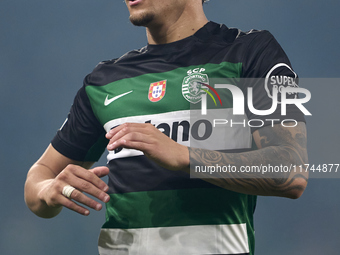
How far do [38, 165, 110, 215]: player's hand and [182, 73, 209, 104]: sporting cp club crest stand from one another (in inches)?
12.3

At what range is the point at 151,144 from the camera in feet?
3.05

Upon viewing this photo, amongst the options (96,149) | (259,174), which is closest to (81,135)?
(96,149)

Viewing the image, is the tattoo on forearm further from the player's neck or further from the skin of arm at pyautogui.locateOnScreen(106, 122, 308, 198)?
the player's neck

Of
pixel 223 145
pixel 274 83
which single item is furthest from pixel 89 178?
pixel 274 83

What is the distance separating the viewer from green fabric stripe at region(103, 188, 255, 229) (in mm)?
1108

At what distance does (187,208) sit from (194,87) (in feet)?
1.11

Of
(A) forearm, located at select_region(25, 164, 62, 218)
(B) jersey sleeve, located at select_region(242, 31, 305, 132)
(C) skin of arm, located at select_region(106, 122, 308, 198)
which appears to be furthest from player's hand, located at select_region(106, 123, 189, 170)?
(A) forearm, located at select_region(25, 164, 62, 218)

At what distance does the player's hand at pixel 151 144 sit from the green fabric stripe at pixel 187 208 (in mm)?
192

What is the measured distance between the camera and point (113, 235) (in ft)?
3.95

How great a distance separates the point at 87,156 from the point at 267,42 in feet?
2.32

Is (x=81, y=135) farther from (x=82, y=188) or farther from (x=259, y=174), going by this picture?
(x=259, y=174)

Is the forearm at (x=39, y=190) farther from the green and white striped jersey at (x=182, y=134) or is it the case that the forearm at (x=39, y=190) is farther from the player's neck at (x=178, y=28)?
the player's neck at (x=178, y=28)

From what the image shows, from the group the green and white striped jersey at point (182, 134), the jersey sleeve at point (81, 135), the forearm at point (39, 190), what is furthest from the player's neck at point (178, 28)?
the forearm at point (39, 190)

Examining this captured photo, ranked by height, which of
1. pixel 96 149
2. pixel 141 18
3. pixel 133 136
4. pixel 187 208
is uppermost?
pixel 141 18
